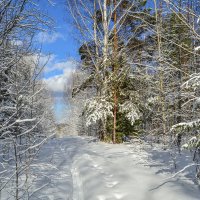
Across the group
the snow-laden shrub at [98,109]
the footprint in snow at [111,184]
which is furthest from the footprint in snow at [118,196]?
the snow-laden shrub at [98,109]

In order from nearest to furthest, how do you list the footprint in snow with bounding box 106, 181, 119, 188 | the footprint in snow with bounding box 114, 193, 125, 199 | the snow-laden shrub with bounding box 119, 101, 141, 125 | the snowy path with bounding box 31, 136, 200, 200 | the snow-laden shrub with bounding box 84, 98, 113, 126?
the snowy path with bounding box 31, 136, 200, 200
the footprint in snow with bounding box 114, 193, 125, 199
the footprint in snow with bounding box 106, 181, 119, 188
the snow-laden shrub with bounding box 119, 101, 141, 125
the snow-laden shrub with bounding box 84, 98, 113, 126

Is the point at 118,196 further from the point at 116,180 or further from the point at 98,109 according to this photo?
the point at 98,109

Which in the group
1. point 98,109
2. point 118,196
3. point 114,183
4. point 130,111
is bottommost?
point 118,196

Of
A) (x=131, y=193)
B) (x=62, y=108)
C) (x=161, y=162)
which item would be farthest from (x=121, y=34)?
(x=62, y=108)

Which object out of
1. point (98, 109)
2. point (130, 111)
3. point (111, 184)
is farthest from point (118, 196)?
point (98, 109)

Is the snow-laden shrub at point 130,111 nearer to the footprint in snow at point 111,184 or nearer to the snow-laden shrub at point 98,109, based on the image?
the snow-laden shrub at point 98,109

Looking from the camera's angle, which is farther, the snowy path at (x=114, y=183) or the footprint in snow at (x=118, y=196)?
the footprint in snow at (x=118, y=196)

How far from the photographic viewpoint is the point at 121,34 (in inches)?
716

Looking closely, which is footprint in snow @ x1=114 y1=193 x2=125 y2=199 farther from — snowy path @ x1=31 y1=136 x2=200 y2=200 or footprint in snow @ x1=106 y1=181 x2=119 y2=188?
footprint in snow @ x1=106 y1=181 x2=119 y2=188

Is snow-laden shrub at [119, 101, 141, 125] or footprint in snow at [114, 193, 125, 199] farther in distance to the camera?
snow-laden shrub at [119, 101, 141, 125]

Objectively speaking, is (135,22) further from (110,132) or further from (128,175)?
(128,175)

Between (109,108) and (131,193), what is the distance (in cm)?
926

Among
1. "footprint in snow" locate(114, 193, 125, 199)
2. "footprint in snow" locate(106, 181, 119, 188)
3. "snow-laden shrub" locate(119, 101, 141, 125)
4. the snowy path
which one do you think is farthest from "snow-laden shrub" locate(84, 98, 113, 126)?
"footprint in snow" locate(114, 193, 125, 199)

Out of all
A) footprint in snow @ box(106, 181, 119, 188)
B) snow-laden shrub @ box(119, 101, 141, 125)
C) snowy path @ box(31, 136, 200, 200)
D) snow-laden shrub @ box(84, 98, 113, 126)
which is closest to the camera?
snowy path @ box(31, 136, 200, 200)
